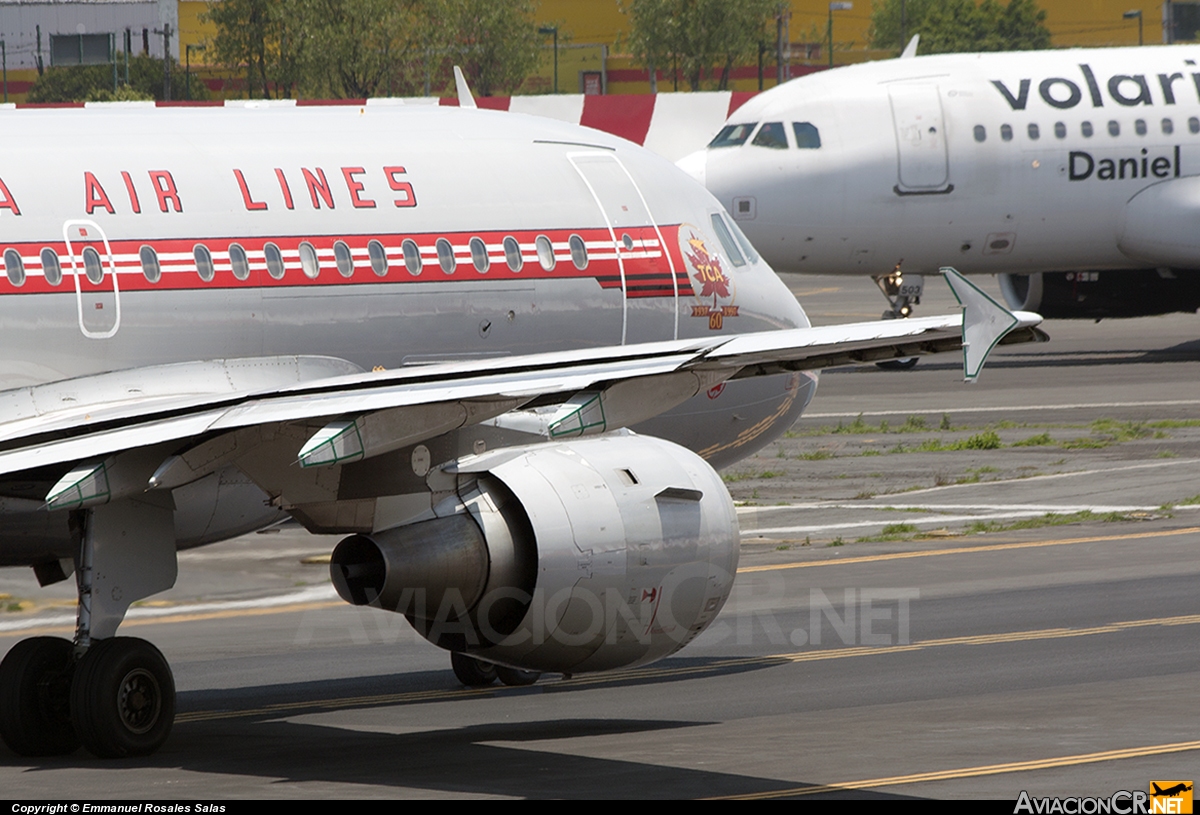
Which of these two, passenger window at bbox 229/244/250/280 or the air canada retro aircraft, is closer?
the air canada retro aircraft

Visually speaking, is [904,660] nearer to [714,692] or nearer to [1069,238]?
[714,692]

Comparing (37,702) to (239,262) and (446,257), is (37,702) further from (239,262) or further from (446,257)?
(446,257)

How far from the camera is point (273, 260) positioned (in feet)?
52.2

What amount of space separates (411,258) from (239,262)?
5.01 ft

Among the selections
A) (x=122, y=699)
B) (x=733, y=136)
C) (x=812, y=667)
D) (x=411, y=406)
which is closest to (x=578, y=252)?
(x=812, y=667)

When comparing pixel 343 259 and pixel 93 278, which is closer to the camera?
pixel 93 278

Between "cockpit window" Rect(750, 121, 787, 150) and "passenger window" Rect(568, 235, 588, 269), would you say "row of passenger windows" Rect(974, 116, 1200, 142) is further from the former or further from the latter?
"passenger window" Rect(568, 235, 588, 269)

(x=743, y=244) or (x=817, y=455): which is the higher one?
(x=743, y=244)

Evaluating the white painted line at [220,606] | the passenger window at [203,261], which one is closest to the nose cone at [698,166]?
the white painted line at [220,606]

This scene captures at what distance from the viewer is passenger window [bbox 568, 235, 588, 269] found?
17656 mm

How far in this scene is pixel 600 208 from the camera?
1808cm

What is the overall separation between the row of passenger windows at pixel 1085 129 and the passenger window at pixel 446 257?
84.9 ft

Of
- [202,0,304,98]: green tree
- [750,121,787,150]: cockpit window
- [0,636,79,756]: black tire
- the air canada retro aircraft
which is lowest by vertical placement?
[0,636,79,756]: black tire

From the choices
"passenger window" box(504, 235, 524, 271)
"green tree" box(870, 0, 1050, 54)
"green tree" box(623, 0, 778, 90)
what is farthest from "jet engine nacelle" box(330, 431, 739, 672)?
"green tree" box(870, 0, 1050, 54)
